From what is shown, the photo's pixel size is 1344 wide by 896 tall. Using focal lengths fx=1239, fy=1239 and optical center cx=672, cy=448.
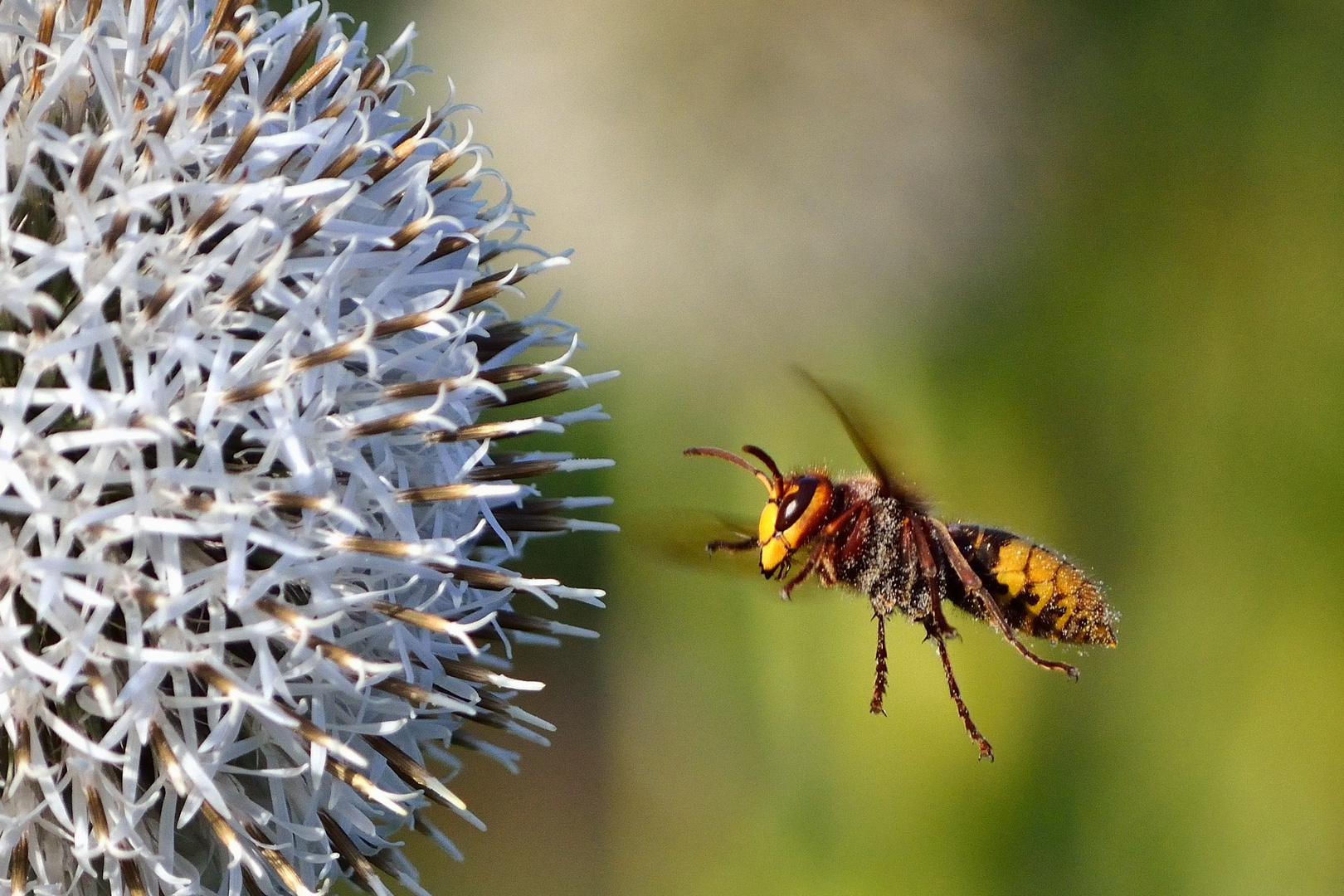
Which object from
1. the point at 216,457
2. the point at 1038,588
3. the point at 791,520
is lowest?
the point at 216,457

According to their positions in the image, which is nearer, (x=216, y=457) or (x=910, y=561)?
(x=216, y=457)

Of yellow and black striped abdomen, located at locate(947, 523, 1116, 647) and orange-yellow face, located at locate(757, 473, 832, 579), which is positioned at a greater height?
yellow and black striped abdomen, located at locate(947, 523, 1116, 647)

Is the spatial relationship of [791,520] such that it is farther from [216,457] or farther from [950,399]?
[950,399]

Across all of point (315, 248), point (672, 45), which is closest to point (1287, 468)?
point (672, 45)

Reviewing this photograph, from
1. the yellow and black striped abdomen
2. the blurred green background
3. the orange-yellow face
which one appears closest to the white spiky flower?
the orange-yellow face

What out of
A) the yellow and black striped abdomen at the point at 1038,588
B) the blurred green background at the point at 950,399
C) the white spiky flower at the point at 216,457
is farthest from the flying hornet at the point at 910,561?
the blurred green background at the point at 950,399

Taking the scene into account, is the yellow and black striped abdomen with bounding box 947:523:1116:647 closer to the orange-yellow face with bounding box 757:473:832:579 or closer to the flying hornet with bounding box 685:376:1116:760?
the flying hornet with bounding box 685:376:1116:760

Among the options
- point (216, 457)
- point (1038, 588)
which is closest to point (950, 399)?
point (1038, 588)
